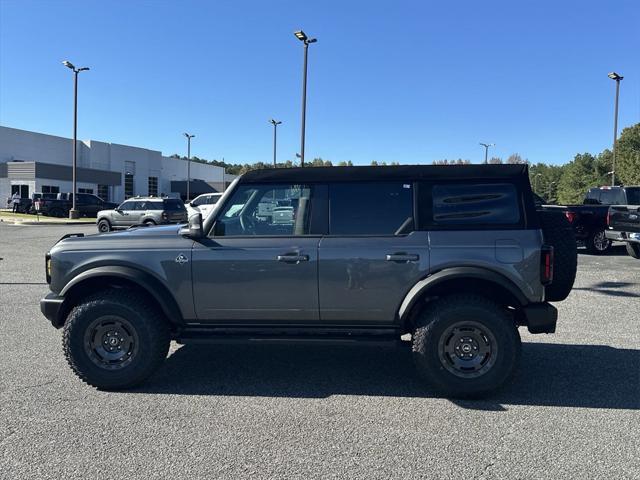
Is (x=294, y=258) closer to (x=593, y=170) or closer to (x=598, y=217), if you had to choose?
(x=598, y=217)

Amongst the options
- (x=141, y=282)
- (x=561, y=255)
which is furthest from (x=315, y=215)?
(x=561, y=255)

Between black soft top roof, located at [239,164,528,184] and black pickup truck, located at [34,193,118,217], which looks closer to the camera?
black soft top roof, located at [239,164,528,184]

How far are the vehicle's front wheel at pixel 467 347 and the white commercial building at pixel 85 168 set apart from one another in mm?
52309

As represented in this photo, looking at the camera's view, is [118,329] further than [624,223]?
No

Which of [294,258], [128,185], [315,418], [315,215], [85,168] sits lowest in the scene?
[315,418]

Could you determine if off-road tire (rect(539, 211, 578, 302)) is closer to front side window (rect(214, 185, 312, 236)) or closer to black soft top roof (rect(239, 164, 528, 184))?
black soft top roof (rect(239, 164, 528, 184))

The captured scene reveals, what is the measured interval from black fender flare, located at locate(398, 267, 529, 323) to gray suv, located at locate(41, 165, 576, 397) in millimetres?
10

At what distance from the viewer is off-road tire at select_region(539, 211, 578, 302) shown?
4492 millimetres

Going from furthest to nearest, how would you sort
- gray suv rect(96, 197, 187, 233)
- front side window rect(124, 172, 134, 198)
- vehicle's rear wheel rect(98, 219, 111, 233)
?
front side window rect(124, 172, 134, 198), vehicle's rear wheel rect(98, 219, 111, 233), gray suv rect(96, 197, 187, 233)

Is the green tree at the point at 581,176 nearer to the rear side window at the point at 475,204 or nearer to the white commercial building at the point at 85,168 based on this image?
the white commercial building at the point at 85,168

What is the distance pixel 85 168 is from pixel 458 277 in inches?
2337

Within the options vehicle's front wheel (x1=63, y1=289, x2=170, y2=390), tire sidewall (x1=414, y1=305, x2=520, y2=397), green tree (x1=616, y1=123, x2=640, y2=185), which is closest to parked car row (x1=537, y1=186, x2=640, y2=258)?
tire sidewall (x1=414, y1=305, x2=520, y2=397)

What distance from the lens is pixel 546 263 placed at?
4.20m

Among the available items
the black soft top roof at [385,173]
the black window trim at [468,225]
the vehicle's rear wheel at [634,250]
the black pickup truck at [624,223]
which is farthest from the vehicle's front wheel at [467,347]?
the vehicle's rear wheel at [634,250]
